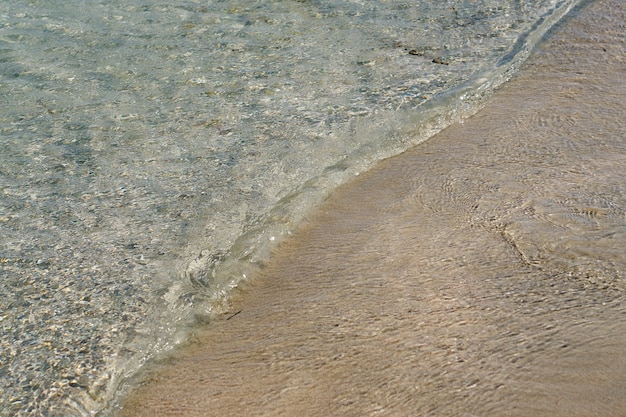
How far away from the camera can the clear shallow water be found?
→ 246 centimetres

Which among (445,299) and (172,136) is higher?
(172,136)

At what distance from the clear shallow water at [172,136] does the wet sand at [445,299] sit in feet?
0.52

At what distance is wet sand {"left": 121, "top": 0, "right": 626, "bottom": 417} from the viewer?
2135 millimetres

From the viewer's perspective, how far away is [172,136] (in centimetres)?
351

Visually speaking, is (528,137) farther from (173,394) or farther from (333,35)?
(173,394)

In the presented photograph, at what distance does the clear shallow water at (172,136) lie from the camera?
2457 millimetres

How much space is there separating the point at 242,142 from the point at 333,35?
4.32ft

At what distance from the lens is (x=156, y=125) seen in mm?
3611

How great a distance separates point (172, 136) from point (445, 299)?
1564mm

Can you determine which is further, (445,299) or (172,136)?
(172,136)

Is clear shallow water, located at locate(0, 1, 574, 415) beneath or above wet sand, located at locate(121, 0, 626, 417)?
above

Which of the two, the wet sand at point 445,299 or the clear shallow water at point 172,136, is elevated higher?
the clear shallow water at point 172,136

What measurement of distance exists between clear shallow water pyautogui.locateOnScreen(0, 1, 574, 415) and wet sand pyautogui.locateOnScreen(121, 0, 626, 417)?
16 cm

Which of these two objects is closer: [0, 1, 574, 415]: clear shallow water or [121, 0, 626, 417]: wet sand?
[121, 0, 626, 417]: wet sand
